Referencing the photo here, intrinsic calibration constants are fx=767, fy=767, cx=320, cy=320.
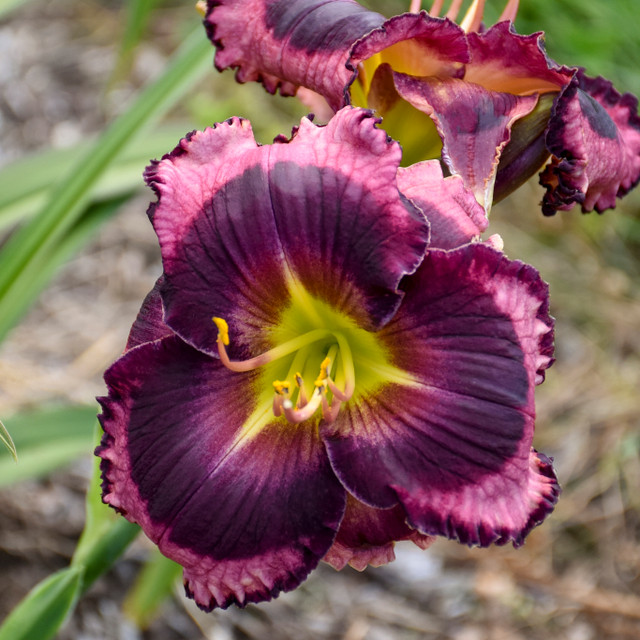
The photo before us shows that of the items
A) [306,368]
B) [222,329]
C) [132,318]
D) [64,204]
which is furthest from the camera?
[132,318]

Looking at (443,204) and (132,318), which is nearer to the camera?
(443,204)

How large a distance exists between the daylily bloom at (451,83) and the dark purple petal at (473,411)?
0.35ft

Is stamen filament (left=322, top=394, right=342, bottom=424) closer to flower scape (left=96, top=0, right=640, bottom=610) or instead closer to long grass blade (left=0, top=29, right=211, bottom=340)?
flower scape (left=96, top=0, right=640, bottom=610)

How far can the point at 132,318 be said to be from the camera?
1746mm

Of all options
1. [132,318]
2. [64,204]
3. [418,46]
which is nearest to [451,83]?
[418,46]

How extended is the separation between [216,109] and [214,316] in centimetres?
159

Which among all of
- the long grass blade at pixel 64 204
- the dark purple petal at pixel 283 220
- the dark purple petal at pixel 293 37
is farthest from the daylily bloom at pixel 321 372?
the long grass blade at pixel 64 204

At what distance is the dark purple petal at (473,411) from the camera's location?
1.75 feet

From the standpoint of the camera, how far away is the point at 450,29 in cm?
60

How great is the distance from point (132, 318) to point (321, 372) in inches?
49.4

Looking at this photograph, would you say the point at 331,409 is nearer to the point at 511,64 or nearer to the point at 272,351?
the point at 272,351

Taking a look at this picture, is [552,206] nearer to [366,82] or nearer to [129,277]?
[366,82]

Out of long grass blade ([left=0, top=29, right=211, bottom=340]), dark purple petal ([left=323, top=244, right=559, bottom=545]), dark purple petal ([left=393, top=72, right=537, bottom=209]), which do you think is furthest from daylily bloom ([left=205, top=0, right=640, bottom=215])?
long grass blade ([left=0, top=29, right=211, bottom=340])

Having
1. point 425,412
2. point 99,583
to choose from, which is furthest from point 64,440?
point 425,412
